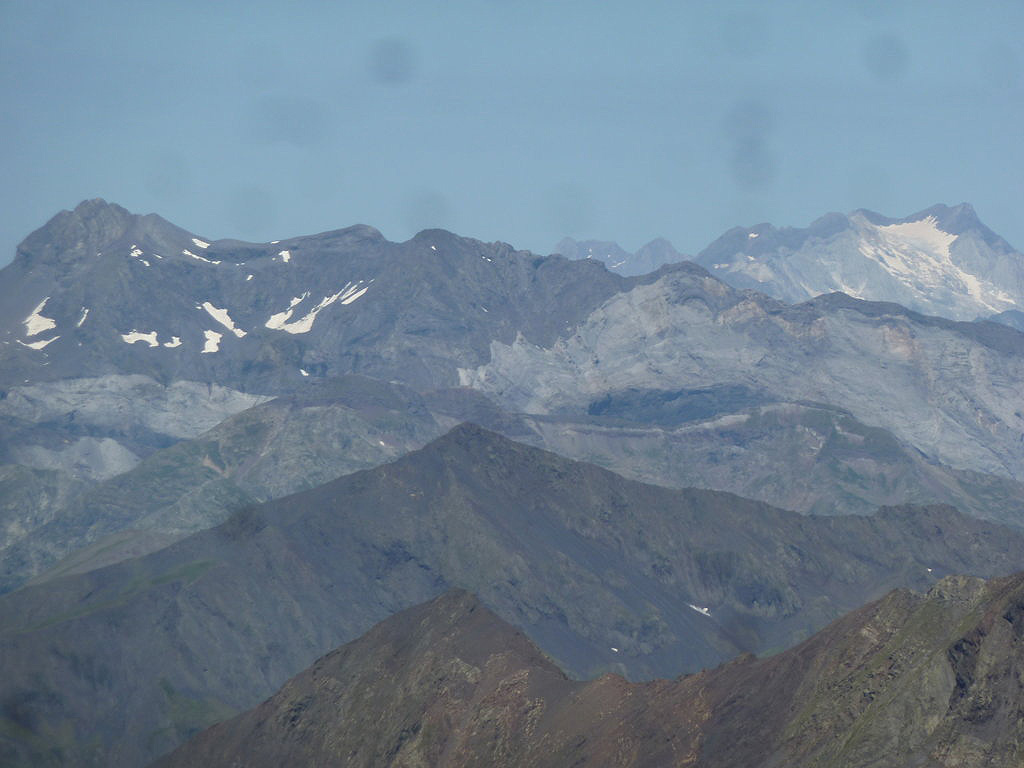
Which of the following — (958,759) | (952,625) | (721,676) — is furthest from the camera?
(721,676)

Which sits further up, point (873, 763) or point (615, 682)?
point (873, 763)

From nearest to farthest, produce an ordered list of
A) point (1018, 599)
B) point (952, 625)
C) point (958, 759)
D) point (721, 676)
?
point (958, 759) < point (1018, 599) < point (952, 625) < point (721, 676)

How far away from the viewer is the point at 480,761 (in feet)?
643

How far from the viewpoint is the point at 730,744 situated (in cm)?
17088

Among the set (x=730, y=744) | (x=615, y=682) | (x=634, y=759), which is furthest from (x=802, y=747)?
(x=615, y=682)

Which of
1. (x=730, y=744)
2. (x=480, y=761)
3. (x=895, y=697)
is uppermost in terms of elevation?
(x=895, y=697)

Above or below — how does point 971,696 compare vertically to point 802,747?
above

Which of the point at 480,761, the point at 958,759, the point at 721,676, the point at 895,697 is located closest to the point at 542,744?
the point at 480,761

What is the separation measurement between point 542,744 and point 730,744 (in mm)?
27746

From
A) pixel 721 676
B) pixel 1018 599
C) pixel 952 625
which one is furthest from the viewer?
pixel 721 676

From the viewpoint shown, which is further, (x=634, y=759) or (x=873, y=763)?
(x=634, y=759)

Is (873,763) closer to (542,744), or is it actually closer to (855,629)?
(855,629)

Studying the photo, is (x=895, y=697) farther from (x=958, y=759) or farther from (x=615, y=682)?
(x=615, y=682)

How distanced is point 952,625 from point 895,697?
1568 cm
